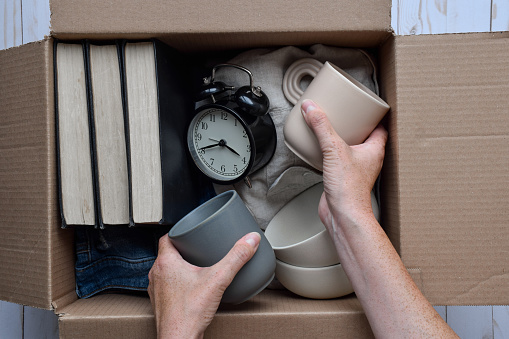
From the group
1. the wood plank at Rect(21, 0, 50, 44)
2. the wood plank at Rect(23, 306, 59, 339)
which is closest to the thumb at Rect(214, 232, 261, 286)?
the wood plank at Rect(23, 306, 59, 339)

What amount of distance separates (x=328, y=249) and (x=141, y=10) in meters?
0.52

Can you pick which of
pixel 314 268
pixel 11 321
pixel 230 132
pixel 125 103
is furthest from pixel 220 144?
pixel 11 321

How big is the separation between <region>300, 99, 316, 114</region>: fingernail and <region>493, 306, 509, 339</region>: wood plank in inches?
30.9

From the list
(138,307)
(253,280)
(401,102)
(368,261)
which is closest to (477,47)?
(401,102)

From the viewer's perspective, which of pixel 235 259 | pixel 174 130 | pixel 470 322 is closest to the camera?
pixel 235 259

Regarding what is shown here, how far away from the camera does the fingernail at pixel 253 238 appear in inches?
24.0

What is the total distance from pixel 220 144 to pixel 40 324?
717 millimetres

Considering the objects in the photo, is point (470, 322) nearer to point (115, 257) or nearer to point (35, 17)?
point (115, 257)

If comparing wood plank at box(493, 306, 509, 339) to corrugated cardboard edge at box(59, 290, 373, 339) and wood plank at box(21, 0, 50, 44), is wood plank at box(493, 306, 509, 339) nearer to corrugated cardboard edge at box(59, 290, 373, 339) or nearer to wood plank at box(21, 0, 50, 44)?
corrugated cardboard edge at box(59, 290, 373, 339)

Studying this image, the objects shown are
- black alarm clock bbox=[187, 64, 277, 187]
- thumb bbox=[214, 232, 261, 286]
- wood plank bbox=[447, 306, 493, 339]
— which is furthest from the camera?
wood plank bbox=[447, 306, 493, 339]

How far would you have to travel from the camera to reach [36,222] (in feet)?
2.22

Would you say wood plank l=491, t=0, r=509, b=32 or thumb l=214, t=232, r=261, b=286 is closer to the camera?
thumb l=214, t=232, r=261, b=286

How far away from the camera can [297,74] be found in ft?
2.56

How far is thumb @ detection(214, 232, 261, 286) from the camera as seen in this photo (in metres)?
0.60
